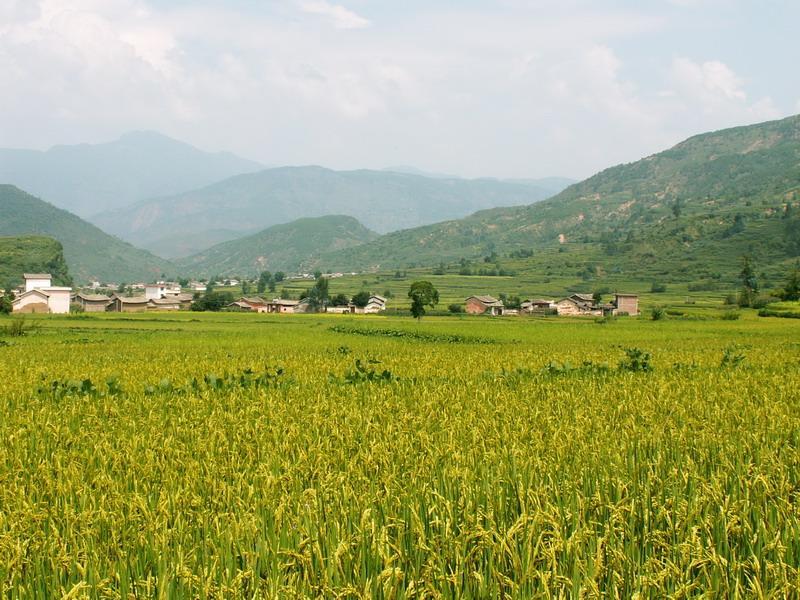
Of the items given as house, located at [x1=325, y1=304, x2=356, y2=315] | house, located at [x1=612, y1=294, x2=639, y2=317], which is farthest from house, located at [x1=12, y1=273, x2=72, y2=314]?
house, located at [x1=612, y1=294, x2=639, y2=317]

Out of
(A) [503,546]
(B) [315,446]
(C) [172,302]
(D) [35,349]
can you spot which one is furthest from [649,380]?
(C) [172,302]

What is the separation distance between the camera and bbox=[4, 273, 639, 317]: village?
10869 centimetres

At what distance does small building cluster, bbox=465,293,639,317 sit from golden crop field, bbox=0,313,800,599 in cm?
10086

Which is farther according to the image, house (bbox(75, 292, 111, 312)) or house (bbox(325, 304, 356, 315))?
house (bbox(325, 304, 356, 315))

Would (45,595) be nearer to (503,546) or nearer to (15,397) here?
(503,546)

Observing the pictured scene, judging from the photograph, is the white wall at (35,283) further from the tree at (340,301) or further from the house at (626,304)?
the house at (626,304)

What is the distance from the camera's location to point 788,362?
2136cm

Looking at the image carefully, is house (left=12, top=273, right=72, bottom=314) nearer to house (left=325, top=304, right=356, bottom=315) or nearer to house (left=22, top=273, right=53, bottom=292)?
house (left=22, top=273, right=53, bottom=292)

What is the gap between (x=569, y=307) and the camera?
4811 inches

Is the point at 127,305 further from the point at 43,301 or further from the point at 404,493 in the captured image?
the point at 404,493

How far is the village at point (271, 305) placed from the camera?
108688 mm

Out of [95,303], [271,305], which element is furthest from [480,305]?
[95,303]

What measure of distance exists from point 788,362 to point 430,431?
1667cm

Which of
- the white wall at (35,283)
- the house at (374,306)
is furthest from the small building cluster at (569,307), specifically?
the white wall at (35,283)
